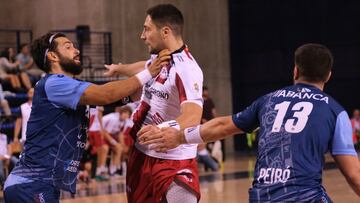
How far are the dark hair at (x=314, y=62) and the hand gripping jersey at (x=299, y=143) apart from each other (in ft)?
0.24

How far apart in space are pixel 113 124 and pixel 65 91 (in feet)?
35.6

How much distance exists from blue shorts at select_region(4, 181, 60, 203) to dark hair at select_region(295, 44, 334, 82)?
1.81 meters

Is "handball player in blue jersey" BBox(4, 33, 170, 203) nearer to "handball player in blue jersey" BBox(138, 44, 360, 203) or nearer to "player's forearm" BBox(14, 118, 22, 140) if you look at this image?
"handball player in blue jersey" BBox(138, 44, 360, 203)

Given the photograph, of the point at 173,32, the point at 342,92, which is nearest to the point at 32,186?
the point at 173,32

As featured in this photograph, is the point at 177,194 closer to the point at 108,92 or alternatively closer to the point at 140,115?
the point at 140,115

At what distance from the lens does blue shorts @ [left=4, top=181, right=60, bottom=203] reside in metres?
4.48

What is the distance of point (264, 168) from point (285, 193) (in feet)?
0.60

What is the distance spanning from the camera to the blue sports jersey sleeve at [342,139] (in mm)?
3752

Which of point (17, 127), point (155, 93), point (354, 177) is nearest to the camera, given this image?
point (354, 177)

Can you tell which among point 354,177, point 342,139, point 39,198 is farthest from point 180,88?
point 354,177

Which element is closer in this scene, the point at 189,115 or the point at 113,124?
the point at 189,115

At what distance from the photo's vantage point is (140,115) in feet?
16.8

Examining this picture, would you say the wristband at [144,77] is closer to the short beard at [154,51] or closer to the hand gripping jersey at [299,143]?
the short beard at [154,51]

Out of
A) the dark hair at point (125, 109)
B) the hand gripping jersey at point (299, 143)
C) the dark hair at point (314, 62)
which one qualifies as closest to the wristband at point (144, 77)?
the hand gripping jersey at point (299, 143)
